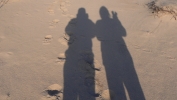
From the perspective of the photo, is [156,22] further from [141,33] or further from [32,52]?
[32,52]

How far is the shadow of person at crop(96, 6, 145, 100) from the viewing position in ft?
13.0

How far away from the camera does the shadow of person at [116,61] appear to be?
3959 mm

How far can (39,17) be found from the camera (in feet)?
20.4

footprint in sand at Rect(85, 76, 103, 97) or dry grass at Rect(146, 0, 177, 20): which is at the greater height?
dry grass at Rect(146, 0, 177, 20)

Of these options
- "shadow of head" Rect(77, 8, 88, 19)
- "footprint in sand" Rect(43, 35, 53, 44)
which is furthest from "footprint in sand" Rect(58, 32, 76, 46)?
"shadow of head" Rect(77, 8, 88, 19)

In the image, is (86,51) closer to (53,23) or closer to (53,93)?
(53,93)

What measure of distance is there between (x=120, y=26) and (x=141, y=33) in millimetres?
644

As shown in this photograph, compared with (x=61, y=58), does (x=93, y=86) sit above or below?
below

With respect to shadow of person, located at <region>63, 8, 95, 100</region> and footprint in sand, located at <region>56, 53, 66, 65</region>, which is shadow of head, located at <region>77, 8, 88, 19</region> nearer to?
shadow of person, located at <region>63, 8, 95, 100</region>

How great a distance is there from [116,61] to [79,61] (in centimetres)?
82

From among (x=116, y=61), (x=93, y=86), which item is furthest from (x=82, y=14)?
(x=93, y=86)

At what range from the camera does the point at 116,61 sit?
467cm

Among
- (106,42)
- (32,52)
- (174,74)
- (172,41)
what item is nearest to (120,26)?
(106,42)

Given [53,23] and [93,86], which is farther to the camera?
[53,23]
